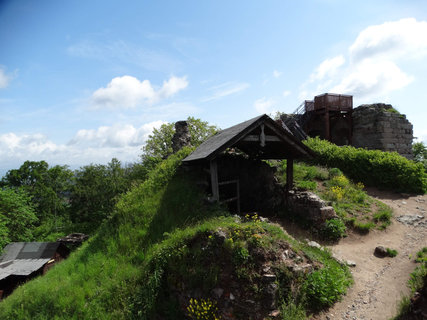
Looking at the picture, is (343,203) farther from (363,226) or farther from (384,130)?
(384,130)


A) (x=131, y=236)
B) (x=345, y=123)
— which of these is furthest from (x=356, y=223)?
(x=345, y=123)

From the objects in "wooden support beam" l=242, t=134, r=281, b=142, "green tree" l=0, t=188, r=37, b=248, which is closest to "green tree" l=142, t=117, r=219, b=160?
"green tree" l=0, t=188, r=37, b=248

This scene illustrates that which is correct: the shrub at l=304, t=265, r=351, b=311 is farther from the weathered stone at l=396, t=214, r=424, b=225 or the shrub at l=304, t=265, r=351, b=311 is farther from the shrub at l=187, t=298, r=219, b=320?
the weathered stone at l=396, t=214, r=424, b=225

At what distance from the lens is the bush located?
13.2m

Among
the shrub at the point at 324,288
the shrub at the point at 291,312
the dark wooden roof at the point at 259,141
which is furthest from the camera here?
the dark wooden roof at the point at 259,141

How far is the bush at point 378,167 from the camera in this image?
43.4ft

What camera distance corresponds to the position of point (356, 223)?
948 centimetres

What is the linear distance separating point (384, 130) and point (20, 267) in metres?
33.1

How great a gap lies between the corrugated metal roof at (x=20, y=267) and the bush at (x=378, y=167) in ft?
76.4

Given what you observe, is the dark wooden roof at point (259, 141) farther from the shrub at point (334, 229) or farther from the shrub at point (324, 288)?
the shrub at point (324, 288)

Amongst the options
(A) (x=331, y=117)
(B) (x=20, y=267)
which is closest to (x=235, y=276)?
(B) (x=20, y=267)

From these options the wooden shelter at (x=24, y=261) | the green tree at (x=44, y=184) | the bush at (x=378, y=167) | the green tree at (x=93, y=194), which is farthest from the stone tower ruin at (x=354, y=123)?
the green tree at (x=44, y=184)

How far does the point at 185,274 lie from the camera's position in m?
6.18

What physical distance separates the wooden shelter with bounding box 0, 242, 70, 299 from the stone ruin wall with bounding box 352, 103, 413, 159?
1214 inches
